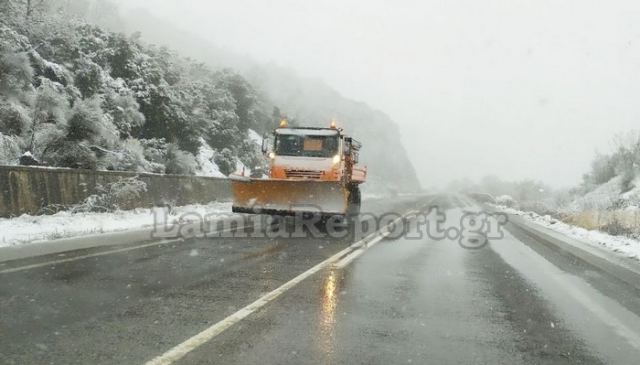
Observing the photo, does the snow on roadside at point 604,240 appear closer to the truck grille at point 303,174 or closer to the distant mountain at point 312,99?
the truck grille at point 303,174

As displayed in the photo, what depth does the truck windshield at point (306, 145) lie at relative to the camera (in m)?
17.5

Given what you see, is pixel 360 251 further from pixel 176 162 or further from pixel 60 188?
pixel 176 162

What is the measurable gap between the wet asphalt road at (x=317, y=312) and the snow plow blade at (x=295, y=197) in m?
5.82

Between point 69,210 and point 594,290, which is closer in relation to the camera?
point 594,290

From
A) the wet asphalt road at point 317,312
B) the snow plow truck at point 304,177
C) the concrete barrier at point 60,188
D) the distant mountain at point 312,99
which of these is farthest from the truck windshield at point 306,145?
the distant mountain at point 312,99

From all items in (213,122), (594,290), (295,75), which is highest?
(295,75)

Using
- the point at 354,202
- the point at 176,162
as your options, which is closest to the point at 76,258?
the point at 354,202

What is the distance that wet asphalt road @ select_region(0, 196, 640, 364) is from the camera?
4562 mm

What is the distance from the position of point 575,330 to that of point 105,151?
19575 mm

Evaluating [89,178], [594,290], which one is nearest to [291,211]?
[89,178]

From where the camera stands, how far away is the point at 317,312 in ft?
19.5

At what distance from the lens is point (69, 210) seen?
15.2 meters

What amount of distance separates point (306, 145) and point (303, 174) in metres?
1.02

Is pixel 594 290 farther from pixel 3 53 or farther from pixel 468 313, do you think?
pixel 3 53
